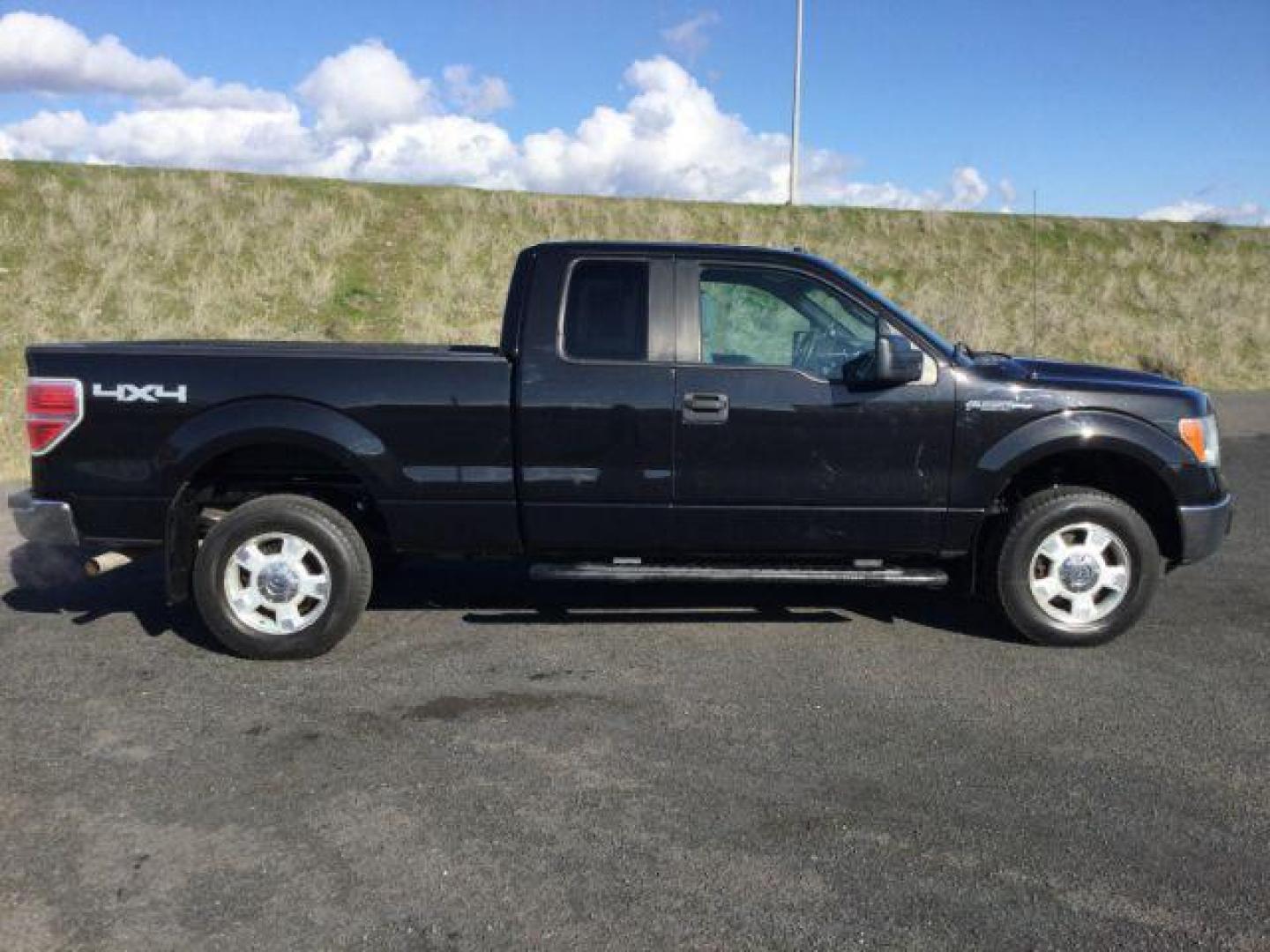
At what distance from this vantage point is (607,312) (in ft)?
16.9

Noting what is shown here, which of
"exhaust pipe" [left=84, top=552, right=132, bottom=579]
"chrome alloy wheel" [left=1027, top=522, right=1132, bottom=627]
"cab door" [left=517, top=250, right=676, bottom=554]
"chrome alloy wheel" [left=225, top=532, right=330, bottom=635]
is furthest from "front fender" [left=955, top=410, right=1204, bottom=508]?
"exhaust pipe" [left=84, top=552, right=132, bottom=579]

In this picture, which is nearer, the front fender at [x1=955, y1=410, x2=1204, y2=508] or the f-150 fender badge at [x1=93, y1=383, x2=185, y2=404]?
the f-150 fender badge at [x1=93, y1=383, x2=185, y2=404]

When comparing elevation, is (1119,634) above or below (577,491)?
below

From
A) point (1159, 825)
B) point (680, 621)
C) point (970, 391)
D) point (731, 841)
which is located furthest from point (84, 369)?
point (1159, 825)

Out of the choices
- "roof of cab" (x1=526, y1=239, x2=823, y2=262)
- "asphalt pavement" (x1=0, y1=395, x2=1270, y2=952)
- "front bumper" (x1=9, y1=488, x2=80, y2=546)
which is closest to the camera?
"asphalt pavement" (x1=0, y1=395, x2=1270, y2=952)

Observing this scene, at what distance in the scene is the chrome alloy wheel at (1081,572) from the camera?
16.9 ft

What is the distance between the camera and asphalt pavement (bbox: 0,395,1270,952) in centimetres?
291

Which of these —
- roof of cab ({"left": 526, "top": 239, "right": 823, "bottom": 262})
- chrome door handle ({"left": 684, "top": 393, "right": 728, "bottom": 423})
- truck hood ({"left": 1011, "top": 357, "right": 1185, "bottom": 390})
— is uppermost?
roof of cab ({"left": 526, "top": 239, "right": 823, "bottom": 262})

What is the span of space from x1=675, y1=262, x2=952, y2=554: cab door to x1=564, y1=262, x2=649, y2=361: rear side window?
0.22 meters

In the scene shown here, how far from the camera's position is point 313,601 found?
16.7ft

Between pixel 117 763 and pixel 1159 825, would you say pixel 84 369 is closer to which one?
pixel 117 763

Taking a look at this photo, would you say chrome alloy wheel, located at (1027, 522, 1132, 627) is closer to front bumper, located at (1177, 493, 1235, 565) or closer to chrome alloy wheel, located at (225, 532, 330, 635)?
front bumper, located at (1177, 493, 1235, 565)

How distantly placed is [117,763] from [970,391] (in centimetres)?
395

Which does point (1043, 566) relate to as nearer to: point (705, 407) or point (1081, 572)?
point (1081, 572)
